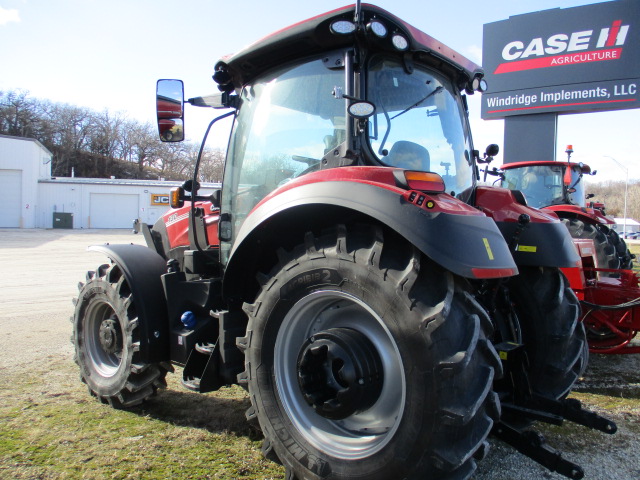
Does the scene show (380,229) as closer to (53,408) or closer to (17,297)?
(53,408)

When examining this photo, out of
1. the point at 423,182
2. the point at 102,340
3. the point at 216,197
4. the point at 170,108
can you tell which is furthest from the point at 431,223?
the point at 102,340

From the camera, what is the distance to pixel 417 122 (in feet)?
9.78

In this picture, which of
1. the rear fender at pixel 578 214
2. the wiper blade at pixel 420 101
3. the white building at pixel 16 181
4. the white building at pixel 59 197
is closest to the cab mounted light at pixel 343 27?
the wiper blade at pixel 420 101

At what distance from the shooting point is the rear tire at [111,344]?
140 inches

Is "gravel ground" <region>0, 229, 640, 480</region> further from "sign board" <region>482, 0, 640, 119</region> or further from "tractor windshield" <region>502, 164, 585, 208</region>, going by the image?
"sign board" <region>482, 0, 640, 119</region>

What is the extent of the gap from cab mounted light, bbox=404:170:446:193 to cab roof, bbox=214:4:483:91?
86 centimetres

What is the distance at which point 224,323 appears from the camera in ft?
9.93

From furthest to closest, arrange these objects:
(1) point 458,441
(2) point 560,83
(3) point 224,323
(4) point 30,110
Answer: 1. (4) point 30,110
2. (2) point 560,83
3. (3) point 224,323
4. (1) point 458,441

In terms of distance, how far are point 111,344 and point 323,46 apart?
2.69 metres

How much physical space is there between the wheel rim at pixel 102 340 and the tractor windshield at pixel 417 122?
2.52 metres

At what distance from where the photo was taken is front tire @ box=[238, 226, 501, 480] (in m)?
2.02

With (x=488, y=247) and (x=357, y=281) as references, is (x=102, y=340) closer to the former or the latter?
(x=357, y=281)

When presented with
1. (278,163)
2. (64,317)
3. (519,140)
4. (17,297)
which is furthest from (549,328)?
(519,140)

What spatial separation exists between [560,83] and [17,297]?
59.9 feet
